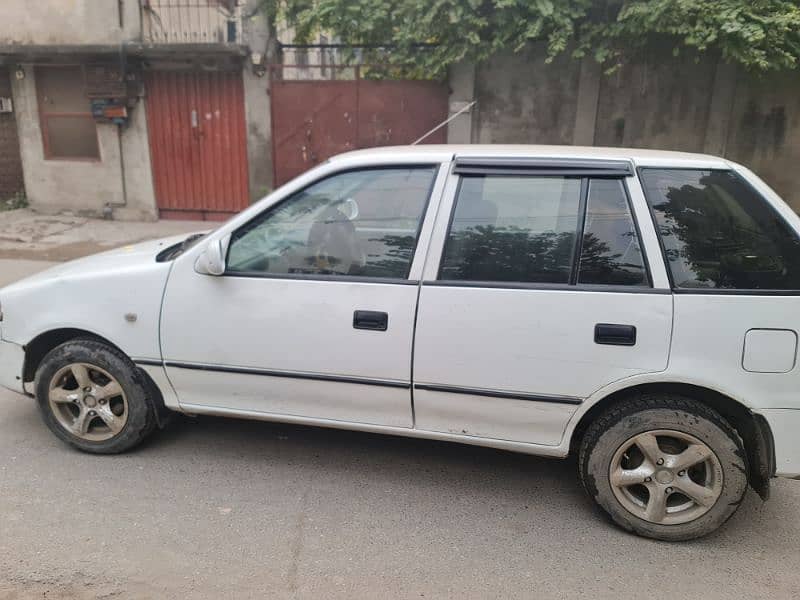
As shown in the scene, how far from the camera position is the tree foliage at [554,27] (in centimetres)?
761

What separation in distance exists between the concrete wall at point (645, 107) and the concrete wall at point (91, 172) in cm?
Result: 550

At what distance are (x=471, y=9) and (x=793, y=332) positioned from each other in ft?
24.0

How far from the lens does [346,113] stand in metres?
10.2

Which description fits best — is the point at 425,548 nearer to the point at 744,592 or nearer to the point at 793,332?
the point at 744,592

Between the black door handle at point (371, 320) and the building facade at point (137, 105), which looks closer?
the black door handle at point (371, 320)

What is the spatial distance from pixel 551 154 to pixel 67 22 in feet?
34.4

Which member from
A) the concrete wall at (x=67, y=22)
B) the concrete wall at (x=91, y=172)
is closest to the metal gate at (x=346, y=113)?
the concrete wall at (x=91, y=172)

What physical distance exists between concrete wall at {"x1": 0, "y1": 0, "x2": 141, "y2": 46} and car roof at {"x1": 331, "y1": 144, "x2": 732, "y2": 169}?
29.6ft

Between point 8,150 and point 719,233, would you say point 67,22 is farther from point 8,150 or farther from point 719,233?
point 719,233

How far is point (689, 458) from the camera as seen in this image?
279 centimetres

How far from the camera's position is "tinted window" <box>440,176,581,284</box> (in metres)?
2.92

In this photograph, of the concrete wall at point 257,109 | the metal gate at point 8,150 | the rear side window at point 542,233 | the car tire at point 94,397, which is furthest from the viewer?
the metal gate at point 8,150

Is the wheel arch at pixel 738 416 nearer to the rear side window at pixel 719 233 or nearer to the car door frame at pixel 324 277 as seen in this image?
the rear side window at pixel 719 233

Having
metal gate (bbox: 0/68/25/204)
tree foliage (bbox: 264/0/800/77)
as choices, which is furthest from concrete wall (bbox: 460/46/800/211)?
metal gate (bbox: 0/68/25/204)
